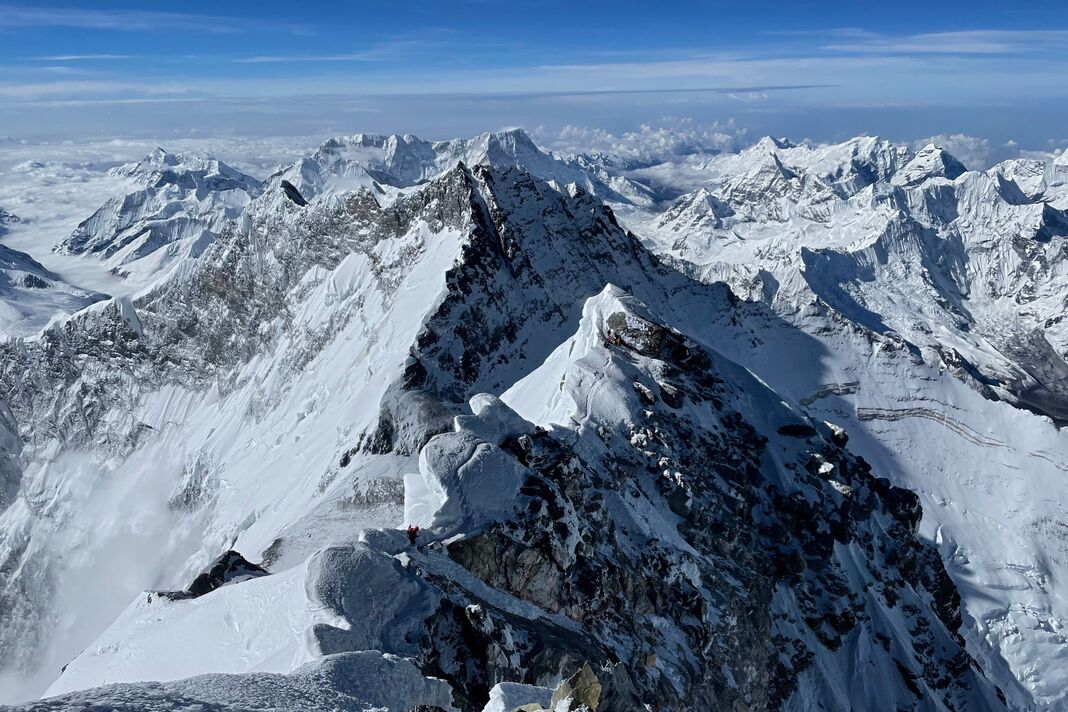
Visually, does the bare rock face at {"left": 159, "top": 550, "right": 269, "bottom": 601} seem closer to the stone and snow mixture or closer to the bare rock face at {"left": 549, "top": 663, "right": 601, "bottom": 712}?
the stone and snow mixture

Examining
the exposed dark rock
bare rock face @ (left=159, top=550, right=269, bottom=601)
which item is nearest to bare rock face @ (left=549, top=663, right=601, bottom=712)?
bare rock face @ (left=159, top=550, right=269, bottom=601)

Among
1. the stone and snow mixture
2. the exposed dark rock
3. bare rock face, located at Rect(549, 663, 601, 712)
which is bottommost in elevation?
the stone and snow mixture

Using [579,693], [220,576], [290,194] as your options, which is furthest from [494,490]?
[290,194]

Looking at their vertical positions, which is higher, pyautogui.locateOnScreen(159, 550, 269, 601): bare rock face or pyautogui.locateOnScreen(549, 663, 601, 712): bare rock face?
pyautogui.locateOnScreen(549, 663, 601, 712): bare rock face

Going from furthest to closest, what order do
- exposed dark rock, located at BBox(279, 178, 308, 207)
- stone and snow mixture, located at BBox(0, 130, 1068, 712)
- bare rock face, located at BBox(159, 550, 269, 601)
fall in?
exposed dark rock, located at BBox(279, 178, 308, 207) < bare rock face, located at BBox(159, 550, 269, 601) < stone and snow mixture, located at BBox(0, 130, 1068, 712)

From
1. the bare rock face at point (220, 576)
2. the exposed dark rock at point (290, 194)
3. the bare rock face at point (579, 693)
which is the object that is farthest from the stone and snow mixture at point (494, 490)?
the exposed dark rock at point (290, 194)

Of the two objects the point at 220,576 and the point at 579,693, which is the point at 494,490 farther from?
the point at 579,693

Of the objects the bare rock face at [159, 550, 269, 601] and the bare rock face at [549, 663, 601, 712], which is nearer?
the bare rock face at [549, 663, 601, 712]

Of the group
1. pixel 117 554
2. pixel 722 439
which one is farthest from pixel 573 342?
pixel 117 554
